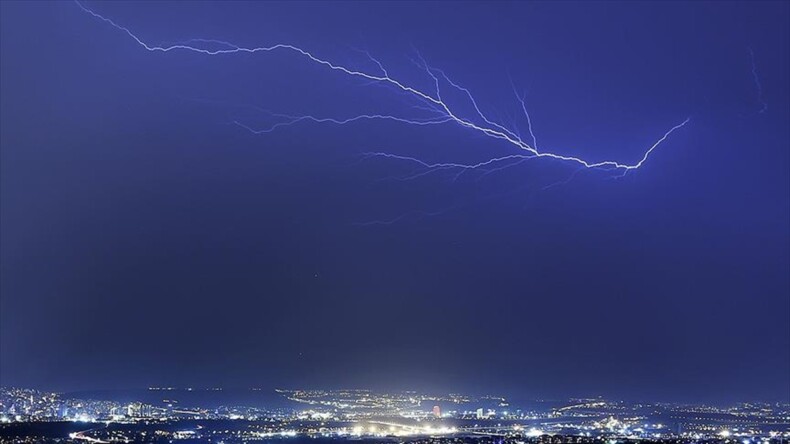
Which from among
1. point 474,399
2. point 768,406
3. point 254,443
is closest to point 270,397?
point 474,399

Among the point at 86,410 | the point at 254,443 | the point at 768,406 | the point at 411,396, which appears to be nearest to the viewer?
the point at 254,443

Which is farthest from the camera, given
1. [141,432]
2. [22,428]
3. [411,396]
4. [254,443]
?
[411,396]

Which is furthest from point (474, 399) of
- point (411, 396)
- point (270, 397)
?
point (270, 397)

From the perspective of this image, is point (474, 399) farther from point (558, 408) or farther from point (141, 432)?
point (141, 432)

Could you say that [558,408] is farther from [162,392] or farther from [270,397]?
[162,392]

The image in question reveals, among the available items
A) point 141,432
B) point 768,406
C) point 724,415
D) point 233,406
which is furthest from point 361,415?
point 768,406

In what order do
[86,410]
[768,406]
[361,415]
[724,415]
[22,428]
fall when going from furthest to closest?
[768,406]
[724,415]
[361,415]
[86,410]
[22,428]

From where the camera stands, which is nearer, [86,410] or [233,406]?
[86,410]

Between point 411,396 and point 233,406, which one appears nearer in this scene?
point 233,406

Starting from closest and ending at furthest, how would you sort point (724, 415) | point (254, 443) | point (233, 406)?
1. point (254, 443)
2. point (724, 415)
3. point (233, 406)
